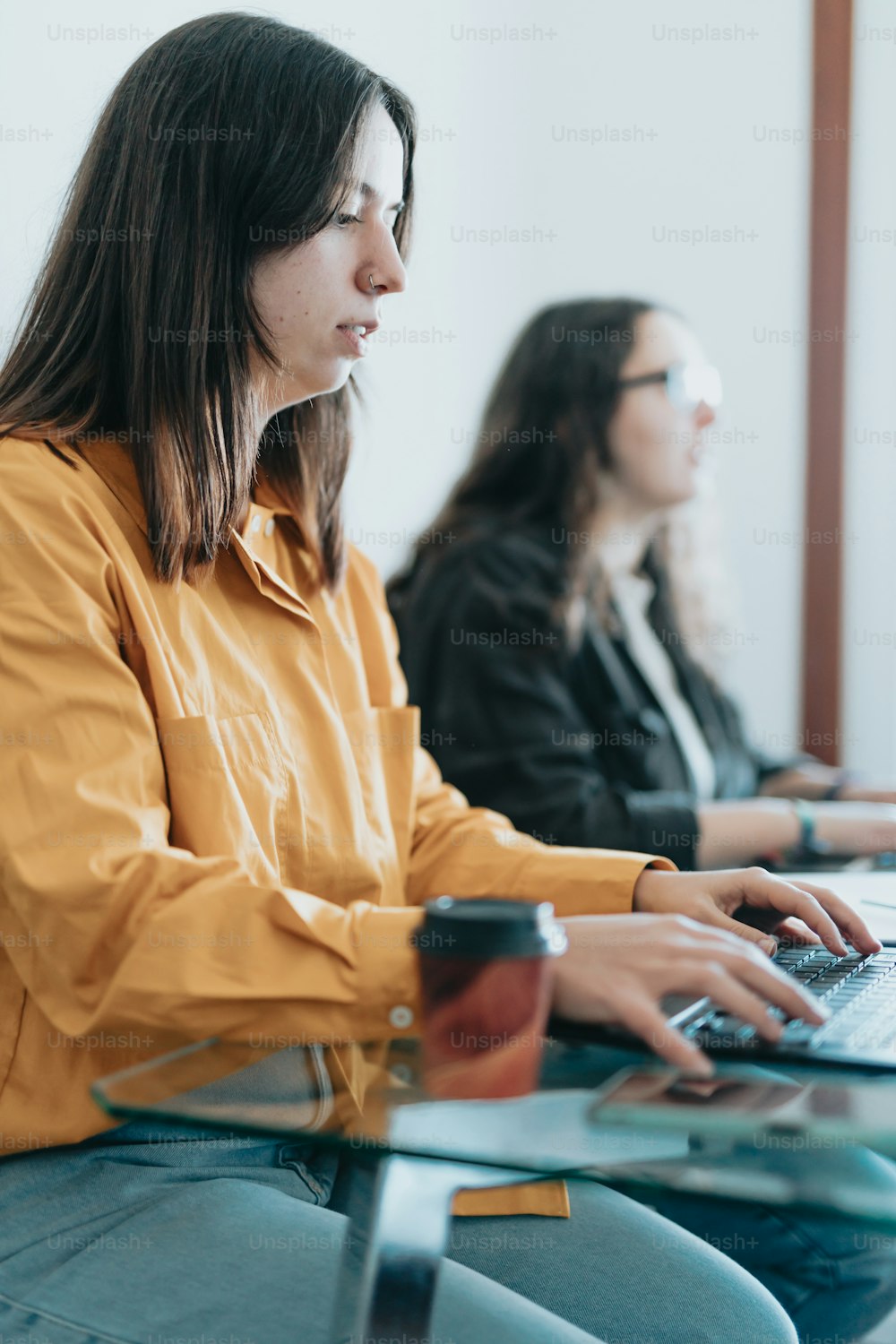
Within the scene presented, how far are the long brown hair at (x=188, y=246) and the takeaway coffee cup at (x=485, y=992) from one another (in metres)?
0.43

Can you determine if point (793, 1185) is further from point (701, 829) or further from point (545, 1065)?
point (701, 829)

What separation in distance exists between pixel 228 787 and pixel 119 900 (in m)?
0.17

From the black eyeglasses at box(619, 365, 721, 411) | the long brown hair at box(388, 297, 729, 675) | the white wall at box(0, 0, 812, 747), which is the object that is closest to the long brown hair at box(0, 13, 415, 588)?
the long brown hair at box(388, 297, 729, 675)

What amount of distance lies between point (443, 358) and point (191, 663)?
1.52 m

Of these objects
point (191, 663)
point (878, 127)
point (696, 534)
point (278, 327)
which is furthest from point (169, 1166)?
point (878, 127)

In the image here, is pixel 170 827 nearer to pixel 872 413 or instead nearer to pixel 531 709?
pixel 531 709

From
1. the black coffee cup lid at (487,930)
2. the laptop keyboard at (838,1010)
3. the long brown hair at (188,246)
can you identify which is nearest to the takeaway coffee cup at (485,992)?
the black coffee cup lid at (487,930)

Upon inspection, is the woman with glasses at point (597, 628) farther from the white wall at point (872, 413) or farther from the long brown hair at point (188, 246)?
the long brown hair at point (188, 246)

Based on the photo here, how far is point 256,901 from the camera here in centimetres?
87

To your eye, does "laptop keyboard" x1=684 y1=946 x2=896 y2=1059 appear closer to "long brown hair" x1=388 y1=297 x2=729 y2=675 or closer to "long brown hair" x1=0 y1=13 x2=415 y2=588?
"long brown hair" x1=0 y1=13 x2=415 y2=588

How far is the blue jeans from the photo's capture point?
865 mm

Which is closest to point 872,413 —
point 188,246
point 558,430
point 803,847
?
point 558,430

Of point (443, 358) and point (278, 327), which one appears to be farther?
point (443, 358)

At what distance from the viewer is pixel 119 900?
87cm
